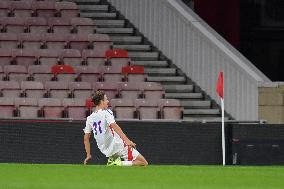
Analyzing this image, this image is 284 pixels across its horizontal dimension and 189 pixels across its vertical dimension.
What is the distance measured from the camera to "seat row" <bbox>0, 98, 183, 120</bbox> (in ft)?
74.5

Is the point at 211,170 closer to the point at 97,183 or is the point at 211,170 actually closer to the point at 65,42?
the point at 97,183

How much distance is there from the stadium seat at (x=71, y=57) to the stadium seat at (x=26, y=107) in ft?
7.81

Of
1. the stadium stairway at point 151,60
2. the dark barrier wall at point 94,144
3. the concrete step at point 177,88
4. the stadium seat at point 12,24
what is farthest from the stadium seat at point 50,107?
the concrete step at point 177,88

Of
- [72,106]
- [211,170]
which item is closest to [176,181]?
[211,170]

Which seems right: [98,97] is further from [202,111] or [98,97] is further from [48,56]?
[202,111]

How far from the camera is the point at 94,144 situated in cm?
2114

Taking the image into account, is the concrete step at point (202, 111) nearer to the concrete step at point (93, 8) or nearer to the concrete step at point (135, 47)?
the concrete step at point (135, 47)

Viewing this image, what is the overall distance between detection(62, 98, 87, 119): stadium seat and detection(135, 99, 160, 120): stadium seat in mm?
1265

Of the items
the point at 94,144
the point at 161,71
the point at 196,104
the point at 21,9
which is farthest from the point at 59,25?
the point at 94,144

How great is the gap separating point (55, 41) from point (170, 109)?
12.0ft

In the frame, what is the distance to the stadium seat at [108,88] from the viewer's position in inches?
949

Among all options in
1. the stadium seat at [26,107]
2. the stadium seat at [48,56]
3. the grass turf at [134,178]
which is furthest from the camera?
the stadium seat at [48,56]

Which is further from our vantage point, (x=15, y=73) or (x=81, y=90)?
(x=15, y=73)

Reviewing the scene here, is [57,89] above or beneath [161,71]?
beneath
